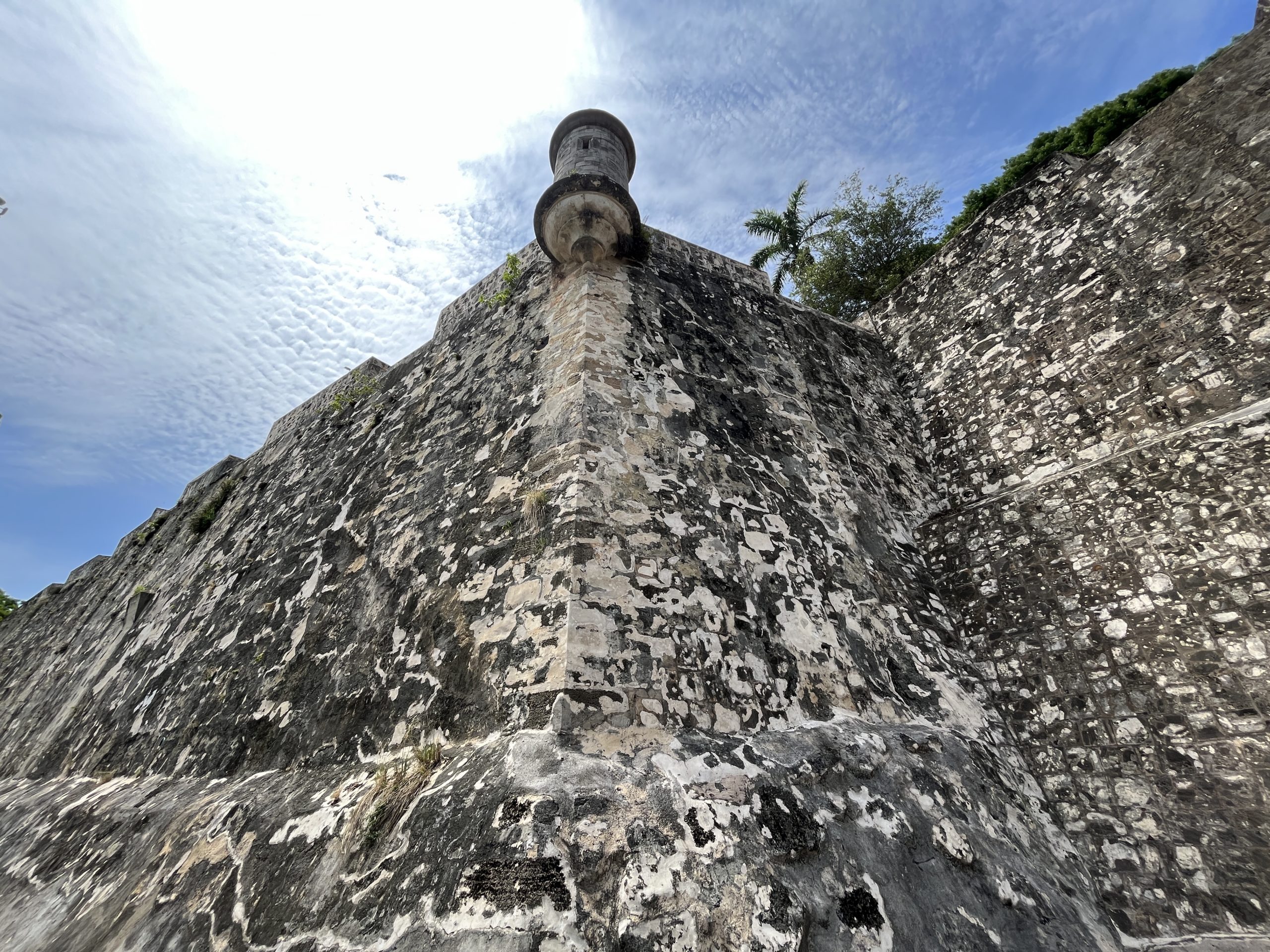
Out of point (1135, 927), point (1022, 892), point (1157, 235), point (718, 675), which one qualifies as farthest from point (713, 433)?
point (1157, 235)

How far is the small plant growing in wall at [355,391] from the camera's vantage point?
26.3 feet

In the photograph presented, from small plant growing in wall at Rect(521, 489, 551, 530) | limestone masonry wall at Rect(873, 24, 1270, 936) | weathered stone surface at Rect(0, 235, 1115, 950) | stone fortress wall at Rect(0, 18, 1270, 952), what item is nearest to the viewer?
weathered stone surface at Rect(0, 235, 1115, 950)

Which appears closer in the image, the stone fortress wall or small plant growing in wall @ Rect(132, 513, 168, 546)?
the stone fortress wall

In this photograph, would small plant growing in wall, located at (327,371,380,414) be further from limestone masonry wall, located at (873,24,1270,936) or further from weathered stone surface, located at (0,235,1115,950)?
limestone masonry wall, located at (873,24,1270,936)

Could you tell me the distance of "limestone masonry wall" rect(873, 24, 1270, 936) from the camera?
3766 millimetres

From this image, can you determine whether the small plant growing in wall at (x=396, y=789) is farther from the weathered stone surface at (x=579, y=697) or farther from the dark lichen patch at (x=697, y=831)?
the dark lichen patch at (x=697, y=831)

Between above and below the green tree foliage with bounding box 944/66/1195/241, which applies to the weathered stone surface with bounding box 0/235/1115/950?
below

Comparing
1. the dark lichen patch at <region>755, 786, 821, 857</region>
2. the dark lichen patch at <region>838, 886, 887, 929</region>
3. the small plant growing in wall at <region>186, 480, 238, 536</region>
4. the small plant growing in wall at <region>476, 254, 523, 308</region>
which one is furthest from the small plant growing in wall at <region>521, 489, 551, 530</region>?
the small plant growing in wall at <region>186, 480, 238, 536</region>

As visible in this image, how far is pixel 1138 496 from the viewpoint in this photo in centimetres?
466

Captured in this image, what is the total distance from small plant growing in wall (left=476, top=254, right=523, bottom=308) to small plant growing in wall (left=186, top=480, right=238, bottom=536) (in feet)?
18.8

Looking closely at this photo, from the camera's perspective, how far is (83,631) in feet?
32.7

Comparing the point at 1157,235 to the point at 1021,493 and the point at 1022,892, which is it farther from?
the point at 1022,892

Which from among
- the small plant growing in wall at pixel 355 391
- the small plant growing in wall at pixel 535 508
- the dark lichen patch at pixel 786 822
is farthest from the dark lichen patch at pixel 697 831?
the small plant growing in wall at pixel 355 391

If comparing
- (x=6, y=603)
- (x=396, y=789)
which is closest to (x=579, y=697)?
(x=396, y=789)
